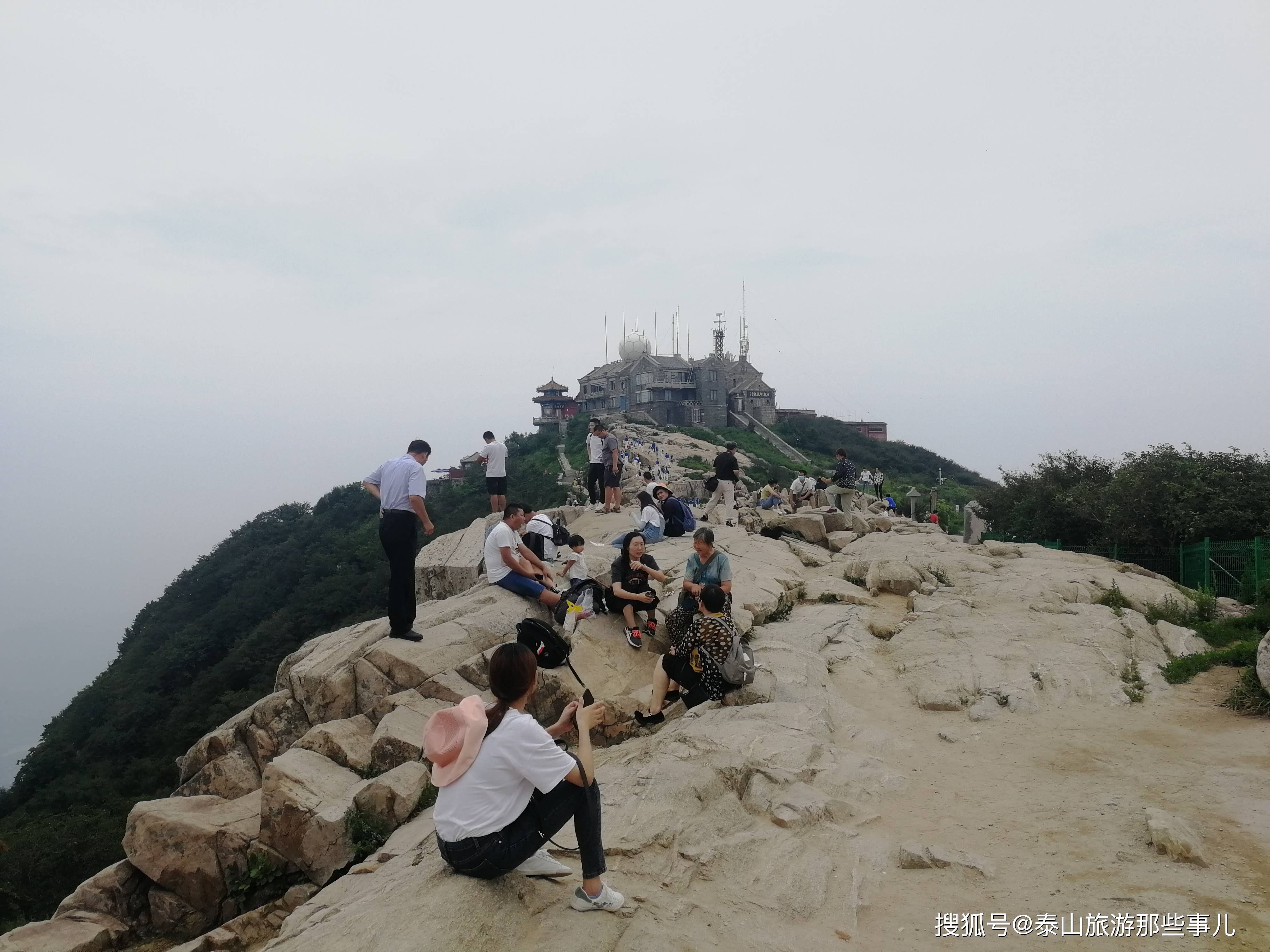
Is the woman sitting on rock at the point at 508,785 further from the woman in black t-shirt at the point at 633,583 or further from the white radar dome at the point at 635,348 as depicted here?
the white radar dome at the point at 635,348

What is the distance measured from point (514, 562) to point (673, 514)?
15.2 feet

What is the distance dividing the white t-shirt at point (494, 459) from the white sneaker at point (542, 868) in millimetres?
10192

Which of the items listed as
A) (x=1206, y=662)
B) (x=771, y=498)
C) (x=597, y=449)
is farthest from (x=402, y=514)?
(x=771, y=498)

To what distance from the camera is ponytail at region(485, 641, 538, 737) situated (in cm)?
382

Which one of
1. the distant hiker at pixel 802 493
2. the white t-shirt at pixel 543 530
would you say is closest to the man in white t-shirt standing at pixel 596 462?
the white t-shirt at pixel 543 530

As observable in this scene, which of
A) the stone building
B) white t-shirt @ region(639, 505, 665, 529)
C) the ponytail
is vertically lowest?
white t-shirt @ region(639, 505, 665, 529)

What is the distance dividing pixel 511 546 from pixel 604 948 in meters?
5.88

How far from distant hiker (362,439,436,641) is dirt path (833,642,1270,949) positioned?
4.66 m

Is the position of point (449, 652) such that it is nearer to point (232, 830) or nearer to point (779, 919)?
point (232, 830)

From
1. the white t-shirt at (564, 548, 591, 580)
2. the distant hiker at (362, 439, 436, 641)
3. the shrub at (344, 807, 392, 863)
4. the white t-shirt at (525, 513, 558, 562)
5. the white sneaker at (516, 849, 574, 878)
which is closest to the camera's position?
the white sneaker at (516, 849, 574, 878)

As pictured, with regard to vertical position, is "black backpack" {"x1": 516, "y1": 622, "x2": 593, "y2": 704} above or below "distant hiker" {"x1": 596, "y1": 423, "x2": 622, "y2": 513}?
below

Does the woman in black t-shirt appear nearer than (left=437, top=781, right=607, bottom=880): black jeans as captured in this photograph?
No

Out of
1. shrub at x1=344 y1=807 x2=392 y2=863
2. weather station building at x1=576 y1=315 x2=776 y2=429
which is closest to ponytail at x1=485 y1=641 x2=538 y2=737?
→ shrub at x1=344 y1=807 x2=392 y2=863

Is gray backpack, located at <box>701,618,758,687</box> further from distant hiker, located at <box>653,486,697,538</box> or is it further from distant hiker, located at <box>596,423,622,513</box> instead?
distant hiker, located at <box>596,423,622,513</box>
